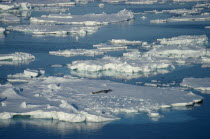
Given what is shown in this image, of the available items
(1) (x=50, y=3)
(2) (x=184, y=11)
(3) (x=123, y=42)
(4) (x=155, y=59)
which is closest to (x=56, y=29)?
(3) (x=123, y=42)

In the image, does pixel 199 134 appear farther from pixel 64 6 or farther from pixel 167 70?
pixel 64 6

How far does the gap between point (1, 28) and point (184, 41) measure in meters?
8.79

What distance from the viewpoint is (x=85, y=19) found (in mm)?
27812

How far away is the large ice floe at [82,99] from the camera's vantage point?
11.7m

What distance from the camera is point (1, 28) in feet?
80.0

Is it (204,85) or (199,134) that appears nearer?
(199,134)

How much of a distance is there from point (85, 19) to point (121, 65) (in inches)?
467

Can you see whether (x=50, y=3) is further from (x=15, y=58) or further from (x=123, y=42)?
(x=15, y=58)

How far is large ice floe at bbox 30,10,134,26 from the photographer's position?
89.6 ft

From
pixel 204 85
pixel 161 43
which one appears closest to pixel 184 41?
pixel 161 43

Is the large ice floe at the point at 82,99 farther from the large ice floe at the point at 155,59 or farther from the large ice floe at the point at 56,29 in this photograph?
the large ice floe at the point at 56,29

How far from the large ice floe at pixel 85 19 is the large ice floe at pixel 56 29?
124cm

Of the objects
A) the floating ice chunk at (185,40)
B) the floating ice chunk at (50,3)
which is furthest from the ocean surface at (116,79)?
the floating ice chunk at (50,3)

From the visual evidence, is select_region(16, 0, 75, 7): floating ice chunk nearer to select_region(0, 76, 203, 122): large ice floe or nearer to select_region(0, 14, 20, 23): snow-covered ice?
select_region(0, 14, 20, 23): snow-covered ice
